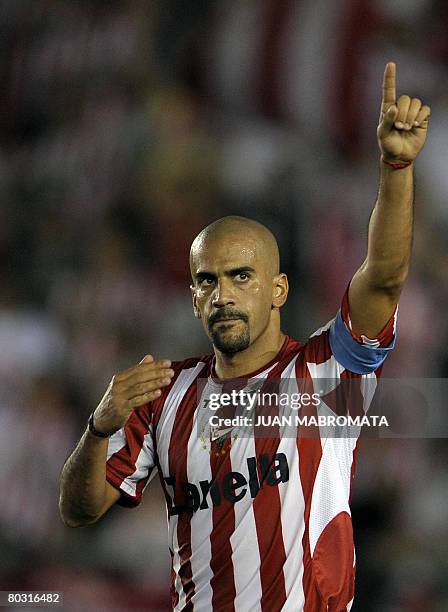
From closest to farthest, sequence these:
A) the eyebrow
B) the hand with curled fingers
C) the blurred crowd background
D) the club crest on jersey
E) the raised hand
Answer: the raised hand < the hand with curled fingers < the club crest on jersey < the eyebrow < the blurred crowd background

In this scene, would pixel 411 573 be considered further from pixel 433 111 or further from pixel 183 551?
pixel 433 111

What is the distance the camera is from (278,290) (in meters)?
2.23

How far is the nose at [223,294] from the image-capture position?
2074mm

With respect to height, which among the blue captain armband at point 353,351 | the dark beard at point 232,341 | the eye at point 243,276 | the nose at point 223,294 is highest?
the eye at point 243,276

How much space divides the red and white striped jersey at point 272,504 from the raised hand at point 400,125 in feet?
1.24

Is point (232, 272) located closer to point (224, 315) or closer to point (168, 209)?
point (224, 315)

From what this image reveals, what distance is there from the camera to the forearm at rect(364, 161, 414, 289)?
5.80 feet

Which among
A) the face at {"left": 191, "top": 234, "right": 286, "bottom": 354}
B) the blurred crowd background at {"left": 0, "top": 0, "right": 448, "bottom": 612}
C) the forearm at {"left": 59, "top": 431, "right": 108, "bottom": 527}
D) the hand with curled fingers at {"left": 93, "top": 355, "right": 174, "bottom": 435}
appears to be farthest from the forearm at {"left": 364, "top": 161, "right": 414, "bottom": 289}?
the blurred crowd background at {"left": 0, "top": 0, "right": 448, "bottom": 612}

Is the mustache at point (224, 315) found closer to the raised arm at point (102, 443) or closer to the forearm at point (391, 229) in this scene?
the raised arm at point (102, 443)

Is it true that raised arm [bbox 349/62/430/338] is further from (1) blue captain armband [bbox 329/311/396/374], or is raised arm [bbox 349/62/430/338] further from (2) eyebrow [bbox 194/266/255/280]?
(2) eyebrow [bbox 194/266/255/280]

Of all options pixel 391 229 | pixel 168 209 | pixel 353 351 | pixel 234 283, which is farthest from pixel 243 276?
pixel 168 209

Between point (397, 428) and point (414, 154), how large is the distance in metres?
1.73

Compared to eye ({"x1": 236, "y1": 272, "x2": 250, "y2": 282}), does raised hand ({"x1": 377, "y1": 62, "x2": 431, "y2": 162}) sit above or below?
above

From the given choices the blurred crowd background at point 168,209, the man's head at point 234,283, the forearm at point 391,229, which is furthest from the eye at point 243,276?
the blurred crowd background at point 168,209
